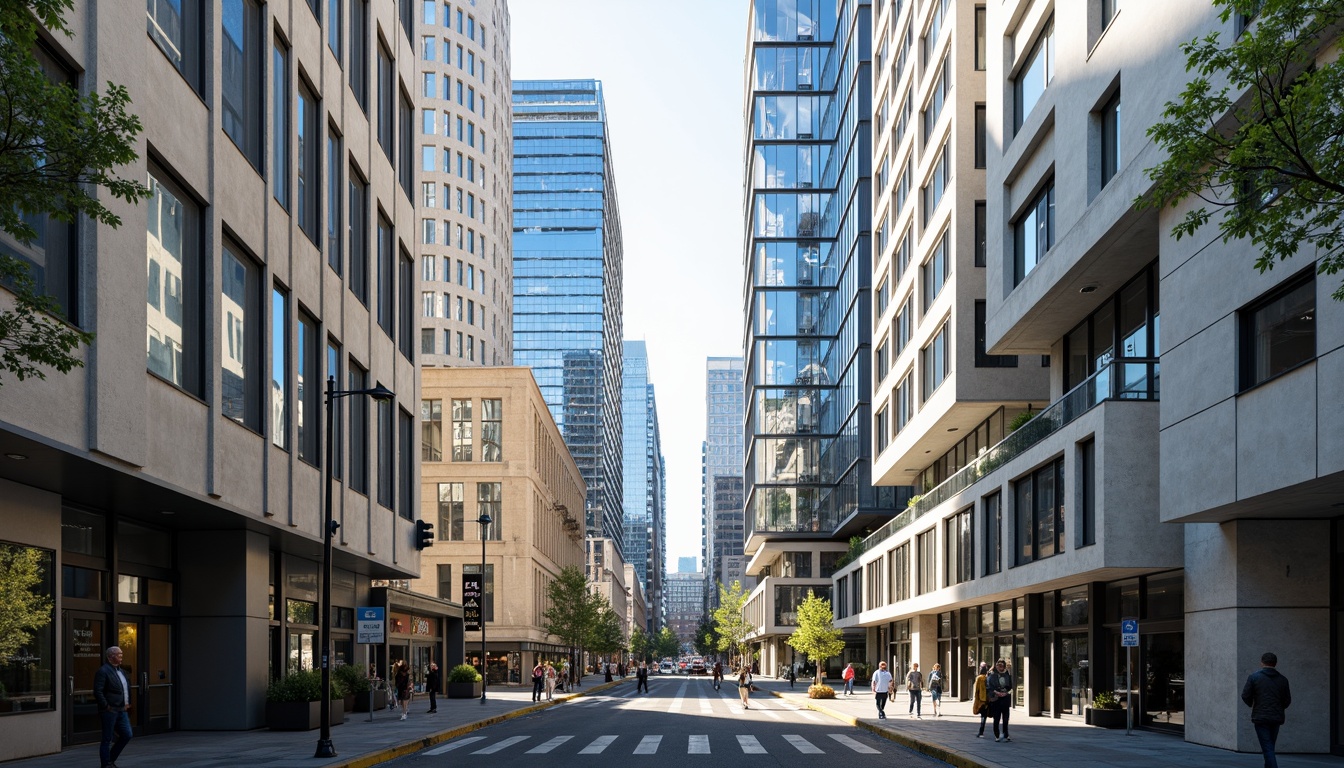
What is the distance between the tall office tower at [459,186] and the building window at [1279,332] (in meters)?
77.1

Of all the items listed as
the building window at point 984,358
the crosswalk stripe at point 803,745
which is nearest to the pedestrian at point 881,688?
the crosswalk stripe at point 803,745

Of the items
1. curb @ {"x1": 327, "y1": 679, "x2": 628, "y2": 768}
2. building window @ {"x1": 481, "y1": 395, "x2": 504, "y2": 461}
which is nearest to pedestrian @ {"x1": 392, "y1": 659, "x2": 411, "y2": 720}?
curb @ {"x1": 327, "y1": 679, "x2": 628, "y2": 768}

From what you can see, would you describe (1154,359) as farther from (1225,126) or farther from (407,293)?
(407,293)

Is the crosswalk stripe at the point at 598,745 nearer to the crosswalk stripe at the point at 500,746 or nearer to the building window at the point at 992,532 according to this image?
the crosswalk stripe at the point at 500,746

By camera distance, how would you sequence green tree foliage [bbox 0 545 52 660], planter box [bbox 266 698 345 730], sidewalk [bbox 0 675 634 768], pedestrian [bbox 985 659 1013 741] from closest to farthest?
1. green tree foliage [bbox 0 545 52 660]
2. sidewalk [bbox 0 675 634 768]
3. pedestrian [bbox 985 659 1013 741]
4. planter box [bbox 266 698 345 730]

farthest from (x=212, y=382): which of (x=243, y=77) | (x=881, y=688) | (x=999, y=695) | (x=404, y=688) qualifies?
(x=881, y=688)

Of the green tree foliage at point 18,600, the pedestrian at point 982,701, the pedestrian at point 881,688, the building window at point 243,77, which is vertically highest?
the building window at point 243,77

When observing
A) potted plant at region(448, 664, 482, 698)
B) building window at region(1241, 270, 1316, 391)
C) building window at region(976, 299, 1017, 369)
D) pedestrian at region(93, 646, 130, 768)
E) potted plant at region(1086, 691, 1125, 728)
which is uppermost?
building window at region(976, 299, 1017, 369)

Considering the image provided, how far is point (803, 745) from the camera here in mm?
23641

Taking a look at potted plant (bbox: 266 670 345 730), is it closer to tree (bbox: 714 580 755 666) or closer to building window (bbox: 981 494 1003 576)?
building window (bbox: 981 494 1003 576)

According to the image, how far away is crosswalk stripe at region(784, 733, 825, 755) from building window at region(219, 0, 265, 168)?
52.9 feet

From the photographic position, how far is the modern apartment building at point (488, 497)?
69312 mm

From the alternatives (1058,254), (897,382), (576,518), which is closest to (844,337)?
(897,382)

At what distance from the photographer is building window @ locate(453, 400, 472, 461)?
233 ft
